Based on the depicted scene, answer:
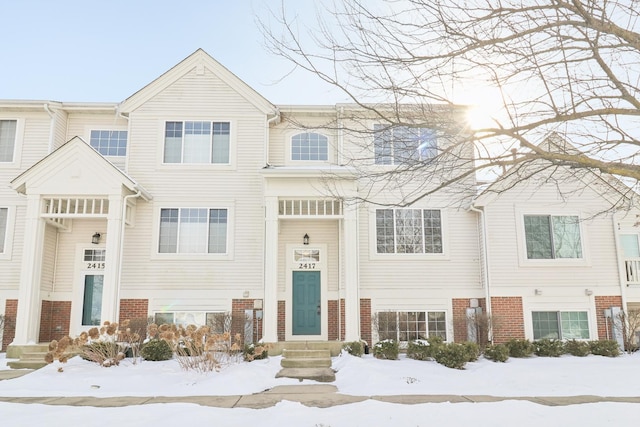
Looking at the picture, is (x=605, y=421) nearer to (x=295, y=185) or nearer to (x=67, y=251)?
(x=295, y=185)

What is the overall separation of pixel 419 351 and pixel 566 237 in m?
6.25

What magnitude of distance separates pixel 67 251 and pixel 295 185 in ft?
23.4

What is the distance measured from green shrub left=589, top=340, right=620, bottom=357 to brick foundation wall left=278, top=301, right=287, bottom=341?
8.00 m

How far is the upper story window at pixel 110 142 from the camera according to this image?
49.2 ft

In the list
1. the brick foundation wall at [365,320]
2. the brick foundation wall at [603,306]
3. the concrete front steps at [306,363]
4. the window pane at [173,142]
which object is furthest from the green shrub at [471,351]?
the window pane at [173,142]

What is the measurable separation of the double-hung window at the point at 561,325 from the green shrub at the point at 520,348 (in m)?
2.01

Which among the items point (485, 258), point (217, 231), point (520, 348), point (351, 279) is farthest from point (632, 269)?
point (217, 231)

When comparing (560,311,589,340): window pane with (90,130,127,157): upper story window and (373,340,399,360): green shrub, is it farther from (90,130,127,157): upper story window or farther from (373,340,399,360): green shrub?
(90,130,127,157): upper story window

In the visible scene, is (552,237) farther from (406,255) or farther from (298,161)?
(298,161)

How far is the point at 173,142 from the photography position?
14.5 metres

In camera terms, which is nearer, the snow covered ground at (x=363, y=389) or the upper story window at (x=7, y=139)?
the snow covered ground at (x=363, y=389)

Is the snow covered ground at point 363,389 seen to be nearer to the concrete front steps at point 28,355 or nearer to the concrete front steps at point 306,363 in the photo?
the concrete front steps at point 306,363

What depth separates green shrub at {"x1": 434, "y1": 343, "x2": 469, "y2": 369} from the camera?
10.3 m

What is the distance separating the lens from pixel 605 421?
5.95 m
